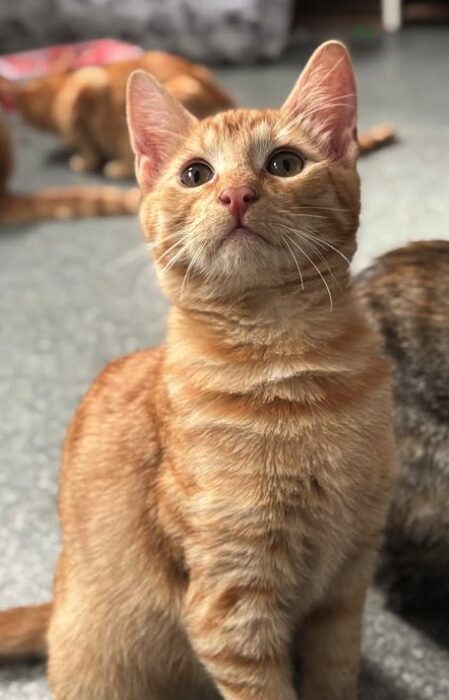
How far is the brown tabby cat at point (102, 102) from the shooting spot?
8.18 feet

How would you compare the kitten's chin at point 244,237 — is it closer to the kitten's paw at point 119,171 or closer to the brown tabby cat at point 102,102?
the brown tabby cat at point 102,102

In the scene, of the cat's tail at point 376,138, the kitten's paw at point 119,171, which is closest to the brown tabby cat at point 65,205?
the kitten's paw at point 119,171

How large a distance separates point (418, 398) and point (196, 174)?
40cm

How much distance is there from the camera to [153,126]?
1.00 meters

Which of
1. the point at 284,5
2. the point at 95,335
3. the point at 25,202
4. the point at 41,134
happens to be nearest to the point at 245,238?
the point at 95,335

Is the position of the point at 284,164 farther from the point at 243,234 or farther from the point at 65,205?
the point at 65,205

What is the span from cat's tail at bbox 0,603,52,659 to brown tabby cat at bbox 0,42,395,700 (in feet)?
0.34

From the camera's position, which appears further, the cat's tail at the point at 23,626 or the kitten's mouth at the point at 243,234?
the cat's tail at the point at 23,626

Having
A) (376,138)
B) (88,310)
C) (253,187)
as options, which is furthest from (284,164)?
(376,138)

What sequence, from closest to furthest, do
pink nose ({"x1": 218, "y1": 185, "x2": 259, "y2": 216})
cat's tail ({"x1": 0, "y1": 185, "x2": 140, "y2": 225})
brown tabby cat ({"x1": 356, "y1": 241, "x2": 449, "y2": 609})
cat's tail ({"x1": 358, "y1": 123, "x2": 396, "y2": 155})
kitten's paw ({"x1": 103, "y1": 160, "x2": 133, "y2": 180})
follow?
pink nose ({"x1": 218, "y1": 185, "x2": 259, "y2": 216})
brown tabby cat ({"x1": 356, "y1": 241, "x2": 449, "y2": 609})
cat's tail ({"x1": 0, "y1": 185, "x2": 140, "y2": 225})
cat's tail ({"x1": 358, "y1": 123, "x2": 396, "y2": 155})
kitten's paw ({"x1": 103, "y1": 160, "x2": 133, "y2": 180})

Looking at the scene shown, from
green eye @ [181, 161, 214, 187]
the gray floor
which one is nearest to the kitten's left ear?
green eye @ [181, 161, 214, 187]

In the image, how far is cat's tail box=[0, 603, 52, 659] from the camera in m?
1.13

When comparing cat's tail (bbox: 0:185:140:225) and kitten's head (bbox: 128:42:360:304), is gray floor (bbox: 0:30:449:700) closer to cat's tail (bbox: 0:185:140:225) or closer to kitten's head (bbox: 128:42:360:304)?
cat's tail (bbox: 0:185:140:225)

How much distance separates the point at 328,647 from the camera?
3.35 ft
